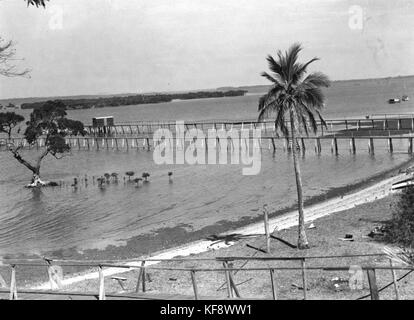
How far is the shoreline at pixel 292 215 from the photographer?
1970 cm

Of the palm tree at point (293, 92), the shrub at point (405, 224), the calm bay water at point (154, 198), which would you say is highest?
the palm tree at point (293, 92)

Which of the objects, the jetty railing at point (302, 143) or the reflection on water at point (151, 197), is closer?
the reflection on water at point (151, 197)

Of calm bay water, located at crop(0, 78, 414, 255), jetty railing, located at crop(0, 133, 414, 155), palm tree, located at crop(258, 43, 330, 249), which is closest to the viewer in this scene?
palm tree, located at crop(258, 43, 330, 249)

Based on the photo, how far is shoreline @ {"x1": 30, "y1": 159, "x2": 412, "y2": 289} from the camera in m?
19.7

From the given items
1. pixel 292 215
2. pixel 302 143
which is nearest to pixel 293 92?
pixel 292 215

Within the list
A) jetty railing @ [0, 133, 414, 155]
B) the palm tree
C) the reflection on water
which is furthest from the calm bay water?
the palm tree

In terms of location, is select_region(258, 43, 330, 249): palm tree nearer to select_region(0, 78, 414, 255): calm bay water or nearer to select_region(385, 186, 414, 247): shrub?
select_region(385, 186, 414, 247): shrub

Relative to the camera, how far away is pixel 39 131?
54.2 metres

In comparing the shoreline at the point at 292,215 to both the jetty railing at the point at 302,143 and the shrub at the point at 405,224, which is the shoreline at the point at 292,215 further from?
the jetty railing at the point at 302,143

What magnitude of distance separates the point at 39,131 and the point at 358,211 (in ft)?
119

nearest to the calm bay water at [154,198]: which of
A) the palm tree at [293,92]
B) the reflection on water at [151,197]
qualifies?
the reflection on water at [151,197]

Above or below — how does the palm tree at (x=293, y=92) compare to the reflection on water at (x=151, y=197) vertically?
above
